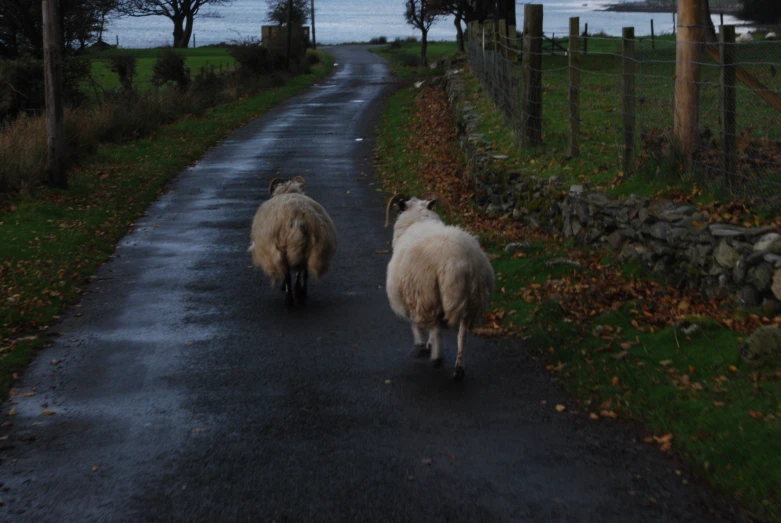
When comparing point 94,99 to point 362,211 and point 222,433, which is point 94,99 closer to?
point 362,211

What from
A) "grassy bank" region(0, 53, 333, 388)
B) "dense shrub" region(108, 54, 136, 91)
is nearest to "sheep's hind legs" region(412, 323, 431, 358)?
"grassy bank" region(0, 53, 333, 388)

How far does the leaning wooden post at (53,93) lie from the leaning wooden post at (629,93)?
10.1 metres

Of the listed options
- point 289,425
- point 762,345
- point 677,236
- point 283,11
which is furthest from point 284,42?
point 762,345

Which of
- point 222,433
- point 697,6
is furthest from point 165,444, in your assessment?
point 697,6

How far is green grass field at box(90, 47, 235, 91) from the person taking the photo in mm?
46338

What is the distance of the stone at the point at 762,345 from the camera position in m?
6.86

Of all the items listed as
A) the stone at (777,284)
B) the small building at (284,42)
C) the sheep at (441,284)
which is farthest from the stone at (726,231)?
the small building at (284,42)

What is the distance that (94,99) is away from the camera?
97.2 ft

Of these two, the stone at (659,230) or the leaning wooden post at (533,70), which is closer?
the stone at (659,230)

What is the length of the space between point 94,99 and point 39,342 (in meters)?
22.4

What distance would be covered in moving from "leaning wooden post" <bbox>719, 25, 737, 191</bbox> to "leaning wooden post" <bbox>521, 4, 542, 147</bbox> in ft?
18.9

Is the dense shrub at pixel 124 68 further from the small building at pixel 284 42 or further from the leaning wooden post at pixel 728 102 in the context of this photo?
the leaning wooden post at pixel 728 102

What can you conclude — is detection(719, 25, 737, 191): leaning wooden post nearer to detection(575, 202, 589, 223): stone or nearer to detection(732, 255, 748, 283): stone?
detection(732, 255, 748, 283): stone

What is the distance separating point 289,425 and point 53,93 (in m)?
12.1
